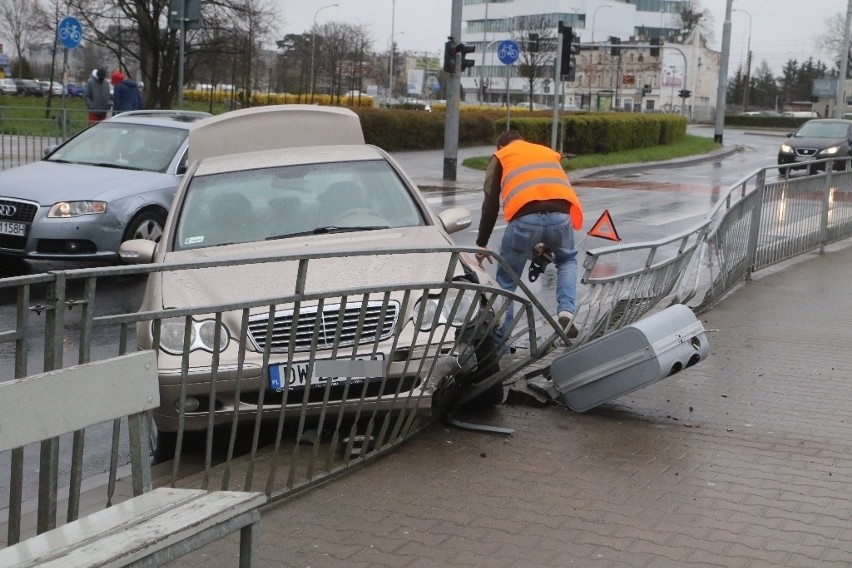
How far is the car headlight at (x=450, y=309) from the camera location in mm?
5738

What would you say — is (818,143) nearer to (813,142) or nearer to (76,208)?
(813,142)

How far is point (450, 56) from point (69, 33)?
7.91 metres

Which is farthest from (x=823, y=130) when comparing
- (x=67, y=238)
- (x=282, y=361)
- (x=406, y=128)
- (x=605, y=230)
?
(x=282, y=361)

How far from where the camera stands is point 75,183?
468 inches

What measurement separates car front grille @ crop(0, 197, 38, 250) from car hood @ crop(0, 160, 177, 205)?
72 mm

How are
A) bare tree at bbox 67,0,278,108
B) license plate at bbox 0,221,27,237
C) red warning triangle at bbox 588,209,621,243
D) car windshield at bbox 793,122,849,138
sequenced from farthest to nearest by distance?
bare tree at bbox 67,0,278,108 < car windshield at bbox 793,122,849,138 < license plate at bbox 0,221,27,237 < red warning triangle at bbox 588,209,621,243

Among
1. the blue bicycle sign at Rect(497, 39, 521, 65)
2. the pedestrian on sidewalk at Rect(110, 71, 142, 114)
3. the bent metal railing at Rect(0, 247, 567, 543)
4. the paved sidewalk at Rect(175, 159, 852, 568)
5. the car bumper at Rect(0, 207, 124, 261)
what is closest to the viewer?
the paved sidewalk at Rect(175, 159, 852, 568)

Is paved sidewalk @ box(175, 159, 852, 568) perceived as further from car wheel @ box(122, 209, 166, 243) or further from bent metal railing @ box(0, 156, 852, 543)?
car wheel @ box(122, 209, 166, 243)

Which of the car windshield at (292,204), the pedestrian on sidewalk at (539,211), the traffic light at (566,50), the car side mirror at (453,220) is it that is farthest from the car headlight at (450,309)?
the traffic light at (566,50)

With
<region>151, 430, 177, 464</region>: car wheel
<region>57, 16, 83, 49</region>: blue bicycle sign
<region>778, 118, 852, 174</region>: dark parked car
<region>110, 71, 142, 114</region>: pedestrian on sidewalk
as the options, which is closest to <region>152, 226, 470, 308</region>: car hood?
<region>151, 430, 177, 464</region>: car wheel

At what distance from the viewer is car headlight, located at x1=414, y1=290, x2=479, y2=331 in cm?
574

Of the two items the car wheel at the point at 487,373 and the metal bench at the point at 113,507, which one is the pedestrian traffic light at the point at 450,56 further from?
the metal bench at the point at 113,507

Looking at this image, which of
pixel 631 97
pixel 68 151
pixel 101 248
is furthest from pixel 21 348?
pixel 631 97

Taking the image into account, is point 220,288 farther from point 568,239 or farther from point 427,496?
point 568,239
